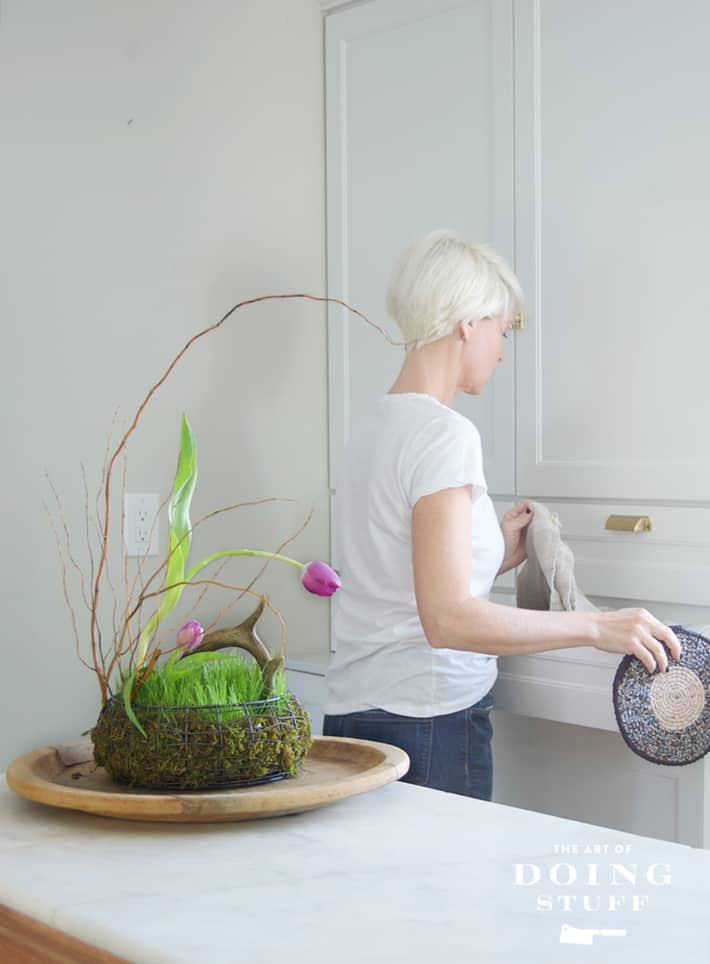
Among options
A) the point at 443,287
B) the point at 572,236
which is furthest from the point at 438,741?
the point at 572,236

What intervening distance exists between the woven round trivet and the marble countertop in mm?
705

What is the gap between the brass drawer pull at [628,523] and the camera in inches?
80.4

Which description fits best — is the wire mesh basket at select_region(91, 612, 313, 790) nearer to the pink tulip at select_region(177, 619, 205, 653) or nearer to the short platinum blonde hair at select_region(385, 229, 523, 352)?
the pink tulip at select_region(177, 619, 205, 653)

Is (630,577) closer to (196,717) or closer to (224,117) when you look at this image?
(224,117)

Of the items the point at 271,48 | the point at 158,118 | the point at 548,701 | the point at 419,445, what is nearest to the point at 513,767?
the point at 548,701

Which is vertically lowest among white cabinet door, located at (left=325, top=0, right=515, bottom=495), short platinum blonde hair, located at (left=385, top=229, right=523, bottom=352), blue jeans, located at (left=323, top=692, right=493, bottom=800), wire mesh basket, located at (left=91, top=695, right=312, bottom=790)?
blue jeans, located at (left=323, top=692, right=493, bottom=800)

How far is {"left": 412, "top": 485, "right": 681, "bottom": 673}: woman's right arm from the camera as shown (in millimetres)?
1440

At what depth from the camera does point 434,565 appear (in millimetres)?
1449

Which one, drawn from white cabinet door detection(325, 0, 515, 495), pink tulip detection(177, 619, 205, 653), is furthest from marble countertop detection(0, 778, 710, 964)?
white cabinet door detection(325, 0, 515, 495)

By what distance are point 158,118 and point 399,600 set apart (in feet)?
3.70

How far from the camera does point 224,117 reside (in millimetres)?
2363

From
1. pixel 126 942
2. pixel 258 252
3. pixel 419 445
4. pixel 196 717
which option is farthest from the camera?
pixel 258 252

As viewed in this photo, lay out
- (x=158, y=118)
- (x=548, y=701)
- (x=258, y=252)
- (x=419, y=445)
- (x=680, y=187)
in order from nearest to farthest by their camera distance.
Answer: (x=419, y=445) → (x=548, y=701) → (x=680, y=187) → (x=158, y=118) → (x=258, y=252)

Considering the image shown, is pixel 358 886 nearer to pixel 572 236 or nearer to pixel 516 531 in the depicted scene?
pixel 516 531
